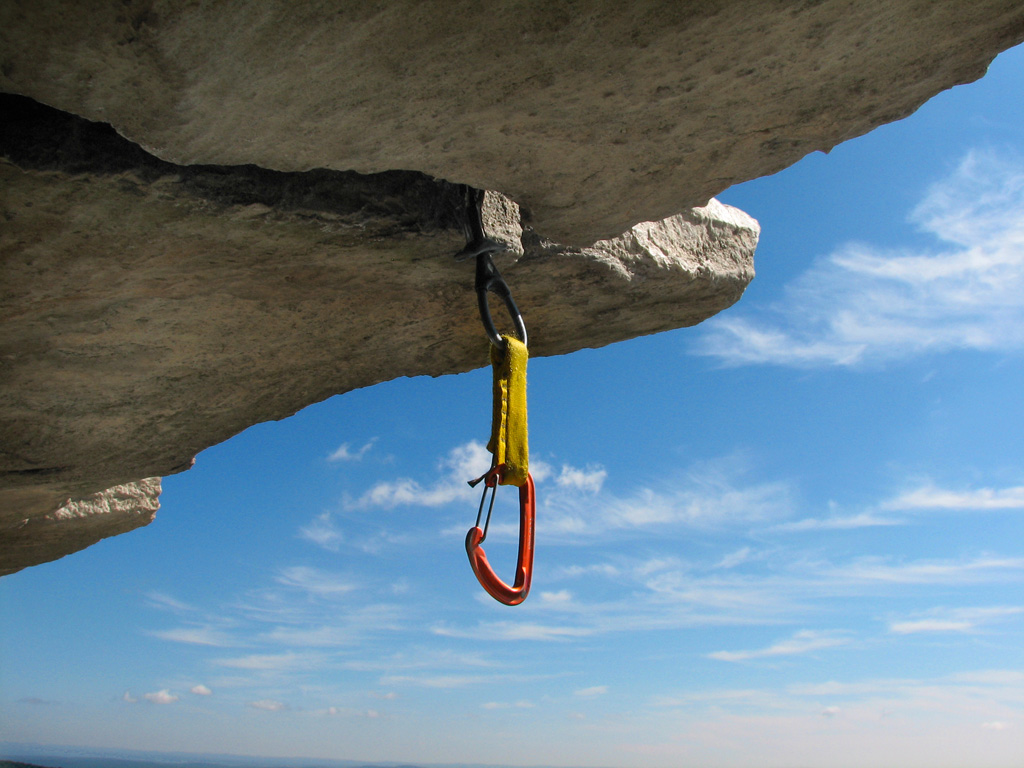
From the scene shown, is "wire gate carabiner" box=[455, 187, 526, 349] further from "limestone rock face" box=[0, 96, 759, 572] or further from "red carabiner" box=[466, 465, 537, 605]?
"red carabiner" box=[466, 465, 537, 605]

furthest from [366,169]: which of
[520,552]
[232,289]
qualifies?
A: [520,552]

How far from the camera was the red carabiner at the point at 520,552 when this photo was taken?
5.07 feet

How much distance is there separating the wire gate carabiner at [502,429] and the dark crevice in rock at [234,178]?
0.08 m

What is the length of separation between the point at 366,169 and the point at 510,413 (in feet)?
1.97

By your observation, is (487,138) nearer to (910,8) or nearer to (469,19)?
(469,19)

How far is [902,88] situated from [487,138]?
2.35 feet

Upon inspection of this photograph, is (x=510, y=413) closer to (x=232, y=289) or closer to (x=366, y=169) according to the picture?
(x=366, y=169)

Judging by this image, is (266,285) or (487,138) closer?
(487,138)

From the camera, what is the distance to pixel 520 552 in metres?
1.69

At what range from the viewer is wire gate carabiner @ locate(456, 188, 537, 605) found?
157 centimetres

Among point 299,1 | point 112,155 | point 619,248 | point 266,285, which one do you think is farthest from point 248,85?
point 619,248

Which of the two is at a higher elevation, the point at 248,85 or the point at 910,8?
the point at 910,8

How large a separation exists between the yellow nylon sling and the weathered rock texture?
0.24m

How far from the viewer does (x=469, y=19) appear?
1.08 meters
